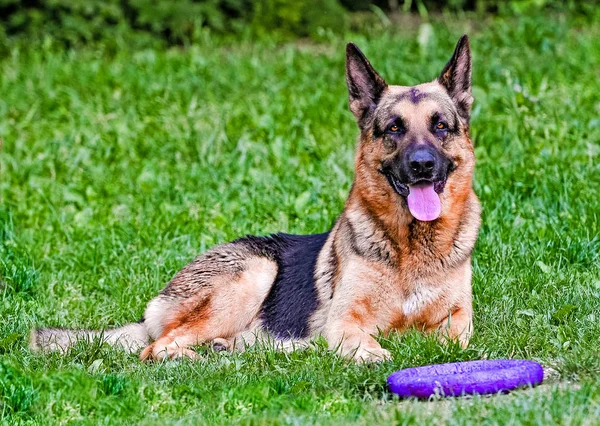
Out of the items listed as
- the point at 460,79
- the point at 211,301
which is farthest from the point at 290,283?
the point at 460,79

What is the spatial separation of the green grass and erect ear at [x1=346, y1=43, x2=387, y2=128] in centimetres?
142

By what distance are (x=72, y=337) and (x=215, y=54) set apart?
687 centimetres

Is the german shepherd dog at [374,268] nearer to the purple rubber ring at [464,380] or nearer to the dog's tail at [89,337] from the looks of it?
the dog's tail at [89,337]

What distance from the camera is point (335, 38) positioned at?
1209cm

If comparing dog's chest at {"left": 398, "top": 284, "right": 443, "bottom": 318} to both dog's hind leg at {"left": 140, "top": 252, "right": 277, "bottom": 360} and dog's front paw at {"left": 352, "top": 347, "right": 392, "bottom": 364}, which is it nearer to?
dog's front paw at {"left": 352, "top": 347, "right": 392, "bottom": 364}

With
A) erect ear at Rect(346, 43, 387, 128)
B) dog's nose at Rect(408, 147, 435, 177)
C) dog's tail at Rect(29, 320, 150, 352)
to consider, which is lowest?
dog's tail at Rect(29, 320, 150, 352)

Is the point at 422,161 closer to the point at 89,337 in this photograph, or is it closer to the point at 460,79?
the point at 460,79

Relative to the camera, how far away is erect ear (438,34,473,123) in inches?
233

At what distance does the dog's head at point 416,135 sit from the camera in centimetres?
548

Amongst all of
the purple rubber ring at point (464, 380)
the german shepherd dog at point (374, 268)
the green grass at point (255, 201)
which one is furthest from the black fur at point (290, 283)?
the purple rubber ring at point (464, 380)

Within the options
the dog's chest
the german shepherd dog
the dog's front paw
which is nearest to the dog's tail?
the german shepherd dog

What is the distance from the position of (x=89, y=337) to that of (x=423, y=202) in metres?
2.11

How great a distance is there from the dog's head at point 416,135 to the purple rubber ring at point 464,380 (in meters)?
1.20

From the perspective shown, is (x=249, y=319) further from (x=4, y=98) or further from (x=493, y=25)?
(x=493, y=25)
